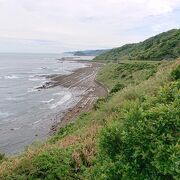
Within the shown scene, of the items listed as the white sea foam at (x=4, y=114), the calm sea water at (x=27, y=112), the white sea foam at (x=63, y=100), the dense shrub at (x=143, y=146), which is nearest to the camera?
the dense shrub at (x=143, y=146)

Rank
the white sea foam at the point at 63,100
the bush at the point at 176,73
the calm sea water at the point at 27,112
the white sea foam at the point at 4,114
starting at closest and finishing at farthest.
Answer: the bush at the point at 176,73 < the calm sea water at the point at 27,112 < the white sea foam at the point at 4,114 < the white sea foam at the point at 63,100

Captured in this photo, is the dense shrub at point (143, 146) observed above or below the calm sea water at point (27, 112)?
above

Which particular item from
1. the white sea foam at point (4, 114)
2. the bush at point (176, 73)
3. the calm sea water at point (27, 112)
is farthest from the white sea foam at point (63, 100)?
the bush at point (176, 73)

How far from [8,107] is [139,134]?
44.9 meters

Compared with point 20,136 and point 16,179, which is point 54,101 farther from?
point 16,179

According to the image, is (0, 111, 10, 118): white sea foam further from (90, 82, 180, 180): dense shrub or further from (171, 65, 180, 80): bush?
(90, 82, 180, 180): dense shrub

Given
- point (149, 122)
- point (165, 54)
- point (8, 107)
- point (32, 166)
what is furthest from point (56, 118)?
point (165, 54)

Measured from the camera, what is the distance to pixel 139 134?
6.71 meters

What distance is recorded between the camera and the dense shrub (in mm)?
6230

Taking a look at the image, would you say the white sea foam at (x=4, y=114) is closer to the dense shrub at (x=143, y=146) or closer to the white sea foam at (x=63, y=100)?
the white sea foam at (x=63, y=100)

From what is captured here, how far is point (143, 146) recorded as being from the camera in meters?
6.66

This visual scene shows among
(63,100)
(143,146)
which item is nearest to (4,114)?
(63,100)

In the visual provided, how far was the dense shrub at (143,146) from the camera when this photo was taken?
6230 millimetres

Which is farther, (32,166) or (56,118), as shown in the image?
(56,118)
